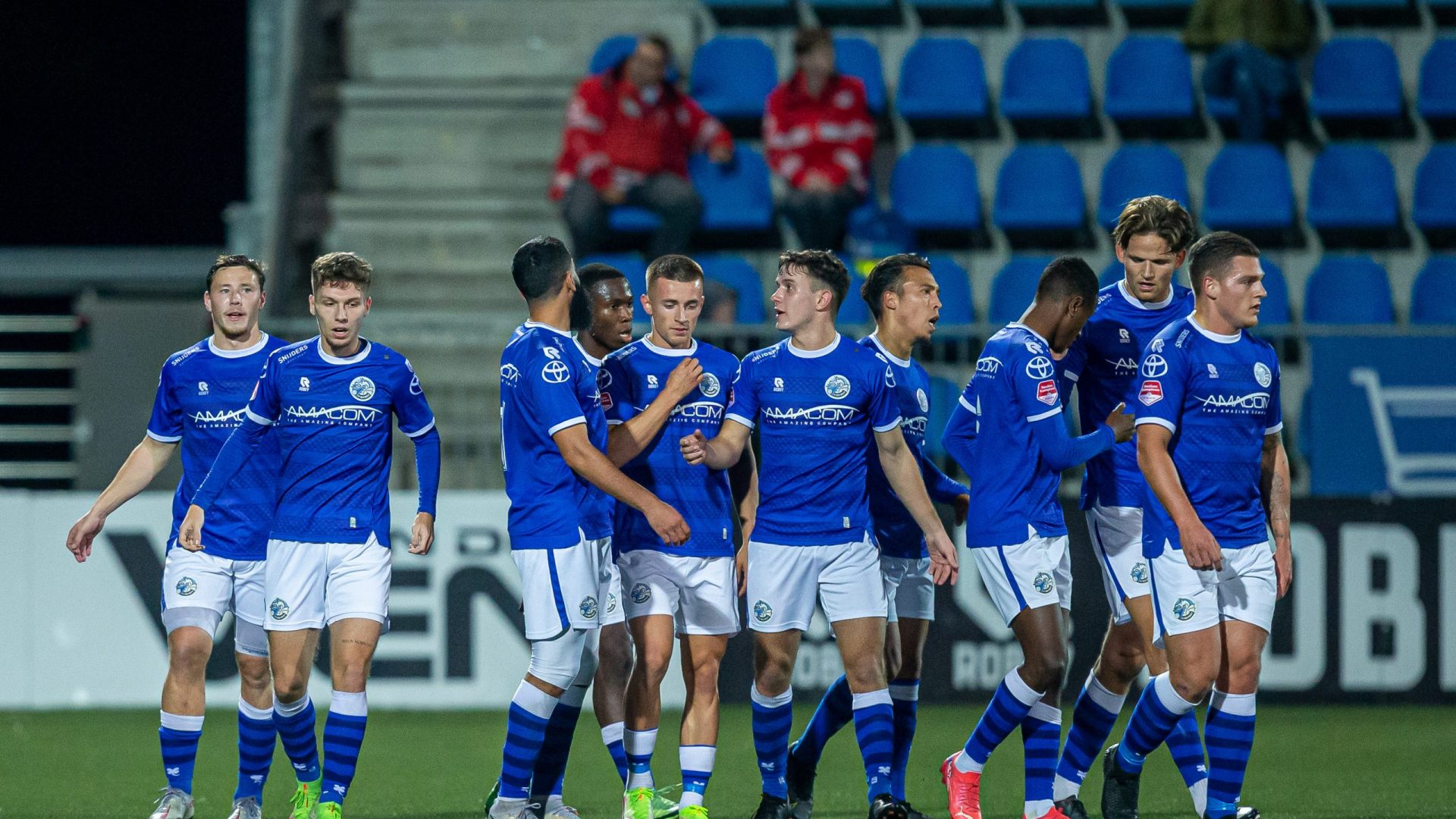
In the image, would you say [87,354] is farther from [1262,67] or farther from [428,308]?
[1262,67]

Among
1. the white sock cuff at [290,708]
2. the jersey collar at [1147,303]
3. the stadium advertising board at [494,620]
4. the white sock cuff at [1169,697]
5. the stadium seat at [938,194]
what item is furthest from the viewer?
the stadium seat at [938,194]

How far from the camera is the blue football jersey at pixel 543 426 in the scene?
6215 mm

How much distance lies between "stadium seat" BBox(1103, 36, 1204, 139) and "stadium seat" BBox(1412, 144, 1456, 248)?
157 cm

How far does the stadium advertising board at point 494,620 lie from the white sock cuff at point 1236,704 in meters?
4.09

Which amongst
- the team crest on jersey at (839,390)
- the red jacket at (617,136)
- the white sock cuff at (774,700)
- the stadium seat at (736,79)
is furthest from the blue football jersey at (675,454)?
the stadium seat at (736,79)

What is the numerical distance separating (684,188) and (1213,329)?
609 cm

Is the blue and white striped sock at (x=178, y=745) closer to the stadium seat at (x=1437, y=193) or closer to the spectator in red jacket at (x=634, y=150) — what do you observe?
the spectator in red jacket at (x=634, y=150)

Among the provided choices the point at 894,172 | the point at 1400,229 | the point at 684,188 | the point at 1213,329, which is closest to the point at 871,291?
the point at 1213,329

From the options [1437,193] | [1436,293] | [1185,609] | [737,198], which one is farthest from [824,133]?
[1185,609]

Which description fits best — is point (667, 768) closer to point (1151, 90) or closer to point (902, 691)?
point (902, 691)

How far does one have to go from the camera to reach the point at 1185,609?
6086 millimetres

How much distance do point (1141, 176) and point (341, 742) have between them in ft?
26.7

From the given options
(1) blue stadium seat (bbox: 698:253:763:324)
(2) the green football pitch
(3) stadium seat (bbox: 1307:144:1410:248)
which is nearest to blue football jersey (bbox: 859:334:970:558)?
(2) the green football pitch

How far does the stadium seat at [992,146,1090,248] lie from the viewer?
1249 cm
